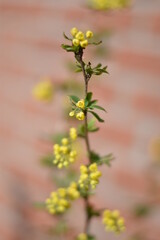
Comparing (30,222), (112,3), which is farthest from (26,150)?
(112,3)

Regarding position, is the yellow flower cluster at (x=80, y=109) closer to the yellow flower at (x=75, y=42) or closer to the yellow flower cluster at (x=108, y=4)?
the yellow flower at (x=75, y=42)

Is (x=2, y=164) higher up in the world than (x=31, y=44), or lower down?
lower down

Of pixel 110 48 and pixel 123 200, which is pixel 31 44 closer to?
pixel 110 48

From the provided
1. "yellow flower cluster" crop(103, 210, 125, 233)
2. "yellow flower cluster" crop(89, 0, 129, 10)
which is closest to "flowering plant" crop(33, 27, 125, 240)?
"yellow flower cluster" crop(103, 210, 125, 233)

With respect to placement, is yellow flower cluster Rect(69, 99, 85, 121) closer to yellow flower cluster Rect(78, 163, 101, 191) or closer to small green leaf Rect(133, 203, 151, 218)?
yellow flower cluster Rect(78, 163, 101, 191)

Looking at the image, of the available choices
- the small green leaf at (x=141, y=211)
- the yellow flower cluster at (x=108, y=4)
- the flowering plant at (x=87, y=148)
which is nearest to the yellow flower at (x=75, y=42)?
the flowering plant at (x=87, y=148)

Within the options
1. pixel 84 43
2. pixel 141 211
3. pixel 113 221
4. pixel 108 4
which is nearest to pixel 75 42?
pixel 84 43

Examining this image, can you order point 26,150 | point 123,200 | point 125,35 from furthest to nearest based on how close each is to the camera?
1. point 26,150
2. point 125,35
3. point 123,200

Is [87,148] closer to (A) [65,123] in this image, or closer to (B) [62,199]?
(B) [62,199]
